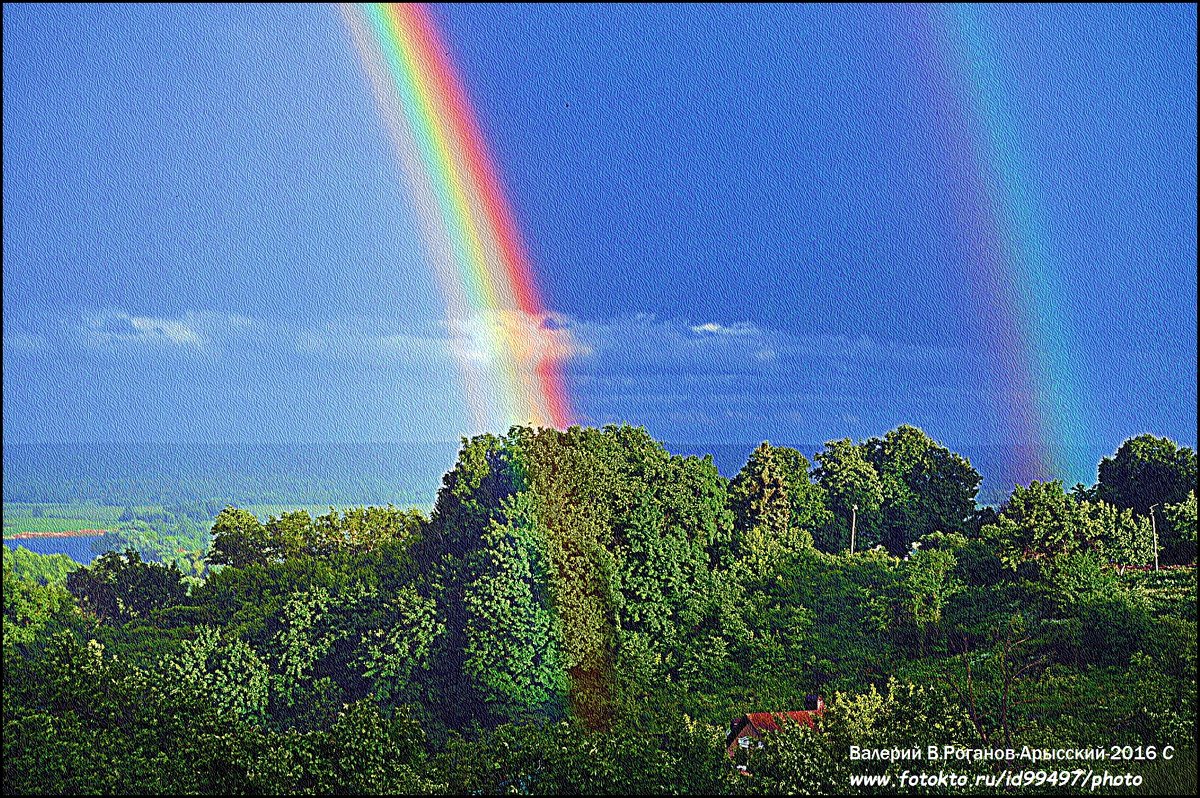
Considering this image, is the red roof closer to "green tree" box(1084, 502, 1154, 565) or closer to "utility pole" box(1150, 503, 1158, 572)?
"green tree" box(1084, 502, 1154, 565)

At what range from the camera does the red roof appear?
17422mm

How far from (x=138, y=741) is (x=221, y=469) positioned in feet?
79.7

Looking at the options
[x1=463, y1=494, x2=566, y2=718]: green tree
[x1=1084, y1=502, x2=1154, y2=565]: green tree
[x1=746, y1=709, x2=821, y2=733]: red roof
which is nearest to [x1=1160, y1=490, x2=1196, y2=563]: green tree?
[x1=1084, y1=502, x2=1154, y2=565]: green tree

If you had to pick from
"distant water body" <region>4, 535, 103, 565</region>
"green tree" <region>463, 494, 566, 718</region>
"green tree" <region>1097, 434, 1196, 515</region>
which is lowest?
"green tree" <region>463, 494, 566, 718</region>

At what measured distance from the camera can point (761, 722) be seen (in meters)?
18.0

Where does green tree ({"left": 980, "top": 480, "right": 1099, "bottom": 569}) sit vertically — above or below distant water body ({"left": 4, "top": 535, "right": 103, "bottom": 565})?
above

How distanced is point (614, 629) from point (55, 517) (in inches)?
606

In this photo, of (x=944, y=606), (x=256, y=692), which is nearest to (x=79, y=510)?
(x=256, y=692)

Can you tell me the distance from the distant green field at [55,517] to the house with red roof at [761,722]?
617 inches

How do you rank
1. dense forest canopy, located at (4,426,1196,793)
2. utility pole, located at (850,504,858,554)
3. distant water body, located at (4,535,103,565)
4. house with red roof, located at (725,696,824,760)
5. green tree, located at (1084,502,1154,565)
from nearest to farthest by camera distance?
dense forest canopy, located at (4,426,1196,793) < house with red roof, located at (725,696,824,760) < green tree, located at (1084,502,1154,565) < distant water body, located at (4,535,103,565) < utility pole, located at (850,504,858,554)

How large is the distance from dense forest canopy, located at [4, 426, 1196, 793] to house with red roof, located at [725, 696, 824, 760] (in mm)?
362

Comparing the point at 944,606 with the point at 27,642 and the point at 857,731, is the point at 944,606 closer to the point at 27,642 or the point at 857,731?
the point at 857,731

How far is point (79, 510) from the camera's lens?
96.4ft

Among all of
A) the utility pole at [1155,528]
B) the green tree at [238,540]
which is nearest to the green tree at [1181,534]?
the utility pole at [1155,528]
